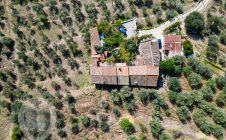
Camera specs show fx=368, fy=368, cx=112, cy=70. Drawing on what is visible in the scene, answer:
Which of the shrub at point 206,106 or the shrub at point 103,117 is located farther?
the shrub at point 103,117

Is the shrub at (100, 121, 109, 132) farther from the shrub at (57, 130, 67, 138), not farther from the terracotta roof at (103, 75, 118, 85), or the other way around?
the terracotta roof at (103, 75, 118, 85)

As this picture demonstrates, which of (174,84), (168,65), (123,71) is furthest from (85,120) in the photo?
(168,65)

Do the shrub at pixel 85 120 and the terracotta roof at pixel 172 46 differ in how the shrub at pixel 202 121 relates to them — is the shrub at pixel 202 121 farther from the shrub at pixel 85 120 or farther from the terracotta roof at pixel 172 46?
the shrub at pixel 85 120

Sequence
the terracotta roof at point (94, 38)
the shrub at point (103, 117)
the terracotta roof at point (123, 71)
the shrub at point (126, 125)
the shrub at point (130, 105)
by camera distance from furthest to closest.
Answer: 1. the terracotta roof at point (94, 38)
2. the shrub at point (103, 117)
3. the shrub at point (130, 105)
4. the terracotta roof at point (123, 71)
5. the shrub at point (126, 125)

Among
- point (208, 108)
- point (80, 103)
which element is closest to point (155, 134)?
point (208, 108)

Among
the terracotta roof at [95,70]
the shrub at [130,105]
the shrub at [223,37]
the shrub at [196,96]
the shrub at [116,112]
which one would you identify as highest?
the shrub at [223,37]

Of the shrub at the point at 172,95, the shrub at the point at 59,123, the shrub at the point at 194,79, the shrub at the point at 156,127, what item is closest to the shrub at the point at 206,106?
the shrub at the point at 194,79

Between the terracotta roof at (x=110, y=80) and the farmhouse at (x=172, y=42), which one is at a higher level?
the farmhouse at (x=172, y=42)

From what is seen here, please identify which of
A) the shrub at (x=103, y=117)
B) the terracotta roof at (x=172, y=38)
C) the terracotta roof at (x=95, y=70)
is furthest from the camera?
the terracotta roof at (x=172, y=38)

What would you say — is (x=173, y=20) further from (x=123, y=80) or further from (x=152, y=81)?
(x=123, y=80)
